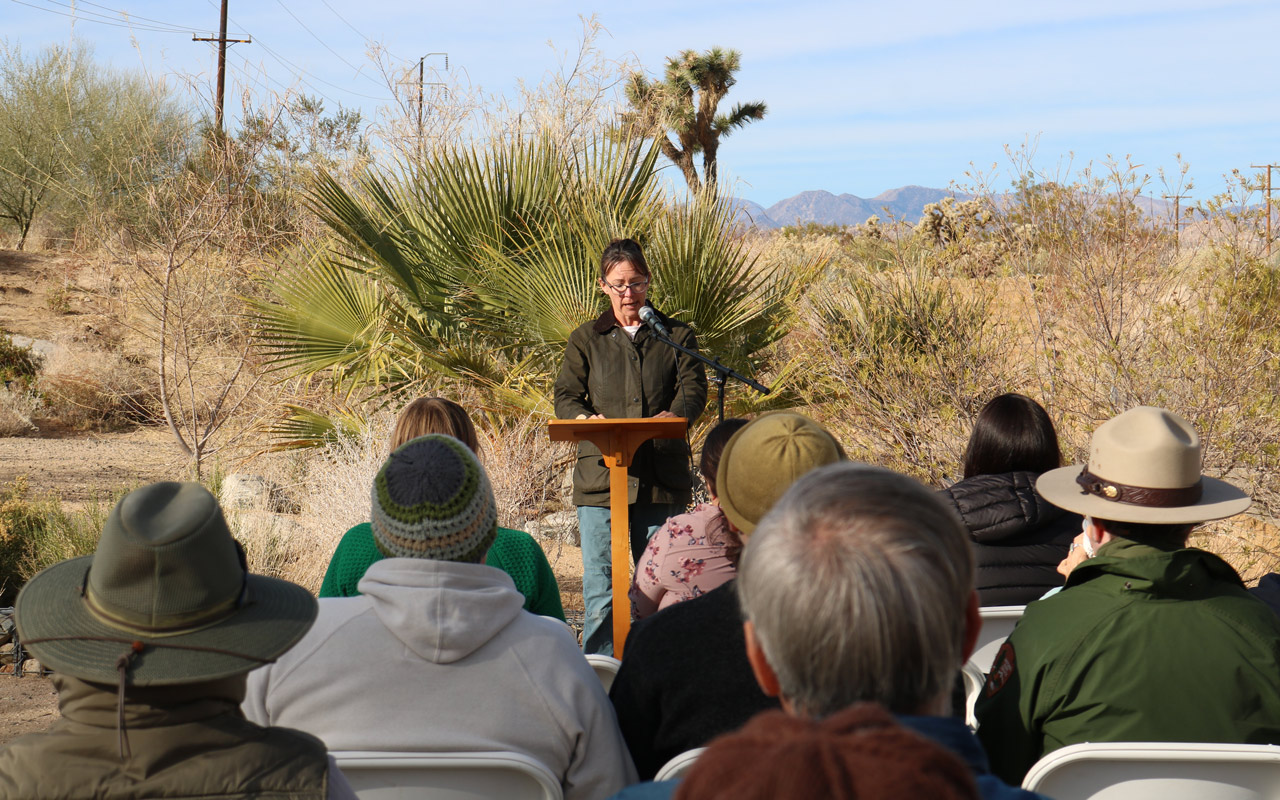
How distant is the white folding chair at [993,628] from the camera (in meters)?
2.67

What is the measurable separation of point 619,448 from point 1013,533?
135 centimetres

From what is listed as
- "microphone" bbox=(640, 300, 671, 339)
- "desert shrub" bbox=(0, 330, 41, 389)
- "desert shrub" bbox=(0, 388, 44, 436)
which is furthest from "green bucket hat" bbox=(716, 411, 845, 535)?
"desert shrub" bbox=(0, 330, 41, 389)

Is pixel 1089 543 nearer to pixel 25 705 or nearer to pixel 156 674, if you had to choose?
pixel 156 674

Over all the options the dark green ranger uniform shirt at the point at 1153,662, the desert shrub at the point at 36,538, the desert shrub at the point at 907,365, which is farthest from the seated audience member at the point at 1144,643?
the desert shrub at the point at 36,538

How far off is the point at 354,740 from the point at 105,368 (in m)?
16.5

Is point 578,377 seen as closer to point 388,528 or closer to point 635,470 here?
point 635,470

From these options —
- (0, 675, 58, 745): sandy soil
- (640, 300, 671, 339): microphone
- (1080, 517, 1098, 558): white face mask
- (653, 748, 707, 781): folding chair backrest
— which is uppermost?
(640, 300, 671, 339): microphone

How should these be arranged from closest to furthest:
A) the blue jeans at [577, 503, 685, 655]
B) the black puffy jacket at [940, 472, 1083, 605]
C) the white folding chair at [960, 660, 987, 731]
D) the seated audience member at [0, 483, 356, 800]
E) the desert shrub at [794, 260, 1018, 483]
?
1. the seated audience member at [0, 483, 356, 800]
2. the white folding chair at [960, 660, 987, 731]
3. the black puffy jacket at [940, 472, 1083, 605]
4. the blue jeans at [577, 503, 685, 655]
5. the desert shrub at [794, 260, 1018, 483]

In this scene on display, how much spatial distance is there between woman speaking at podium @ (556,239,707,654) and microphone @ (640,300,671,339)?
0.27ft

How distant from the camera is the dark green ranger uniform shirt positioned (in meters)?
1.97

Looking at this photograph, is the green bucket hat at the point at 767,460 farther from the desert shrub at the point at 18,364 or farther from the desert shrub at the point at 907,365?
the desert shrub at the point at 18,364

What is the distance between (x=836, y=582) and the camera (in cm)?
100

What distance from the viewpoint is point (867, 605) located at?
0.99 m

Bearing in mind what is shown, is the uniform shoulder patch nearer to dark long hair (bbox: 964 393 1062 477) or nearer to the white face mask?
the white face mask
